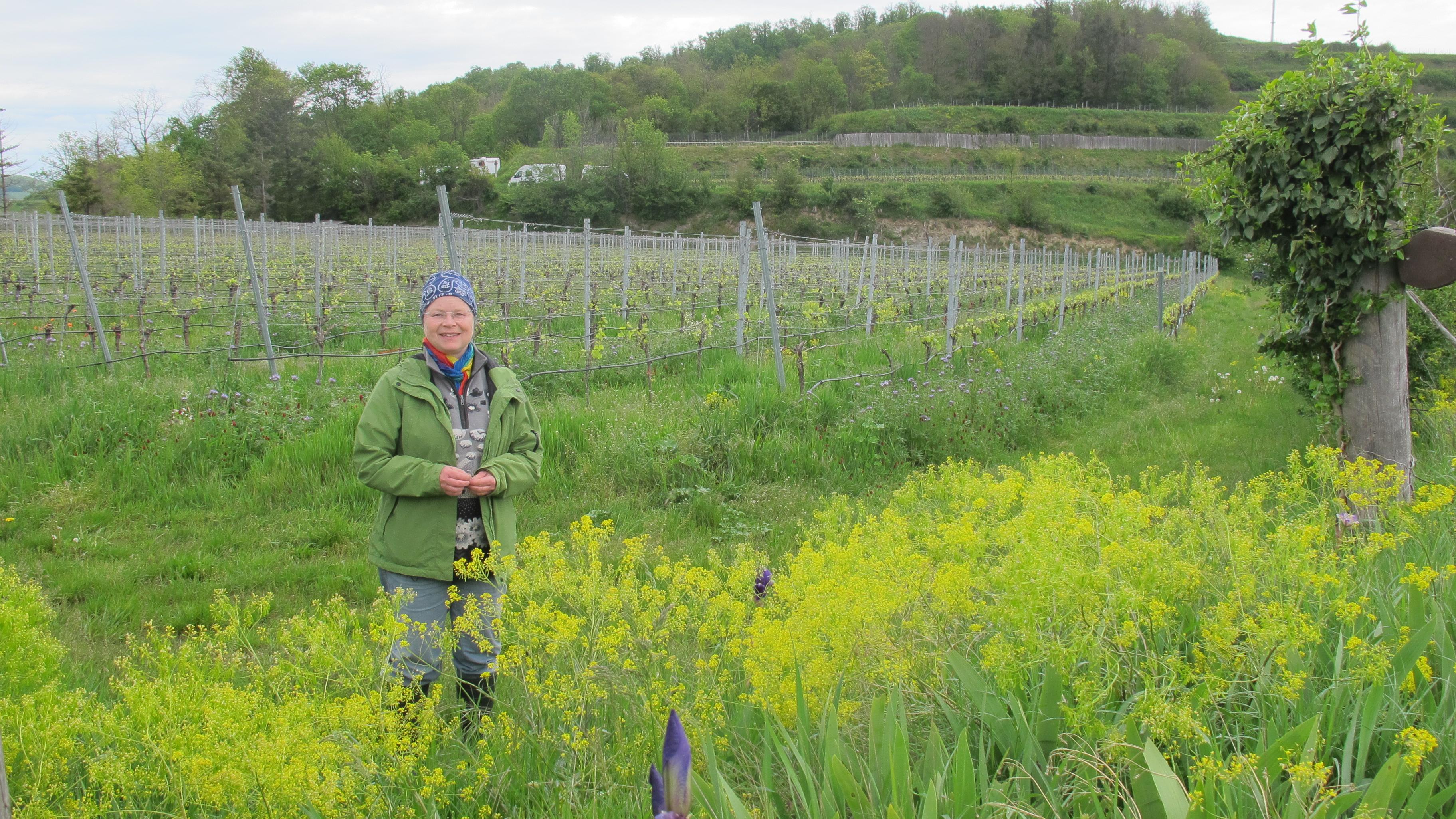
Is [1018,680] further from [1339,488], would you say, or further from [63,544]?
[63,544]

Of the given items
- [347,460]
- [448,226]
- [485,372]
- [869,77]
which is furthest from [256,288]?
[869,77]

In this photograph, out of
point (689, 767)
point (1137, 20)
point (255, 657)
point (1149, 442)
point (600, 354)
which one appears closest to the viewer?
point (689, 767)

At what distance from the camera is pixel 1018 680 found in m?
2.00

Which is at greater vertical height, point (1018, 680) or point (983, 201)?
point (983, 201)

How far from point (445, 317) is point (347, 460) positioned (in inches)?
139

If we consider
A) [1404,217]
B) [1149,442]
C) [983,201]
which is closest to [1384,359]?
[1404,217]

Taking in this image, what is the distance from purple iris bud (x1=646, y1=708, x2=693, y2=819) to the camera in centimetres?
114

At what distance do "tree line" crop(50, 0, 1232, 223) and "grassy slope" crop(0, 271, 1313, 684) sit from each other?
41.6m

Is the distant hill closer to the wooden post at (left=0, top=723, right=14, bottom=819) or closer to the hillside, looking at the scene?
the hillside

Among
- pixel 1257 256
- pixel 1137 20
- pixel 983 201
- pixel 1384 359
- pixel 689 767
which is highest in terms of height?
pixel 1137 20

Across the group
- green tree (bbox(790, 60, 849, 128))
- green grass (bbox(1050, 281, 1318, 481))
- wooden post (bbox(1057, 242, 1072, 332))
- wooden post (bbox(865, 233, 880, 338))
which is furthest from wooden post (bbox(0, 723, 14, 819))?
green tree (bbox(790, 60, 849, 128))

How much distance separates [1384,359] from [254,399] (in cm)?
707

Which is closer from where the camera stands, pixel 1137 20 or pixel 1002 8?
pixel 1137 20

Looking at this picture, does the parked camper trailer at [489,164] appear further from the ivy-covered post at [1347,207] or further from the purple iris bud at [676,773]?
the purple iris bud at [676,773]
